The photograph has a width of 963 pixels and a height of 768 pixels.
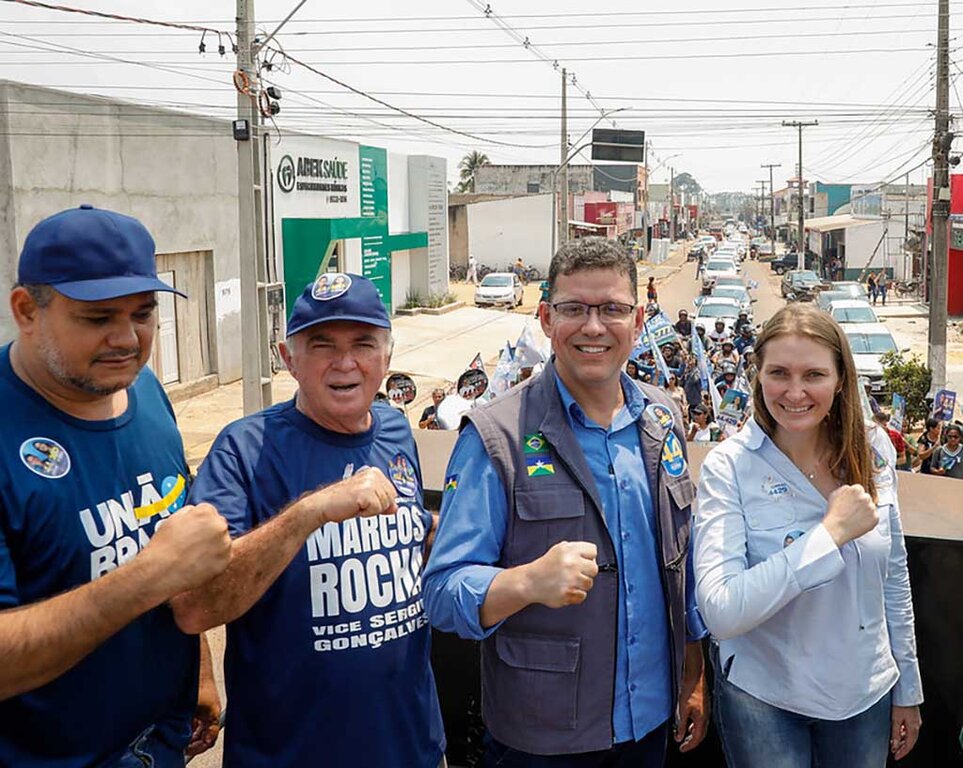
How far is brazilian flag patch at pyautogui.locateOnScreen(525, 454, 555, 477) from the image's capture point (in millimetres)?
2197

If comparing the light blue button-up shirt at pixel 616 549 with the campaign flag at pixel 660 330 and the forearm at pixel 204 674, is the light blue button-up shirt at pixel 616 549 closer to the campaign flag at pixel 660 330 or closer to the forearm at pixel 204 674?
the forearm at pixel 204 674

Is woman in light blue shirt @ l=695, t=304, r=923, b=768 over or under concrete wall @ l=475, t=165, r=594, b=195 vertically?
under

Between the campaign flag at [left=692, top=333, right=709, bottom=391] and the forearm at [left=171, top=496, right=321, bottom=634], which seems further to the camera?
the campaign flag at [left=692, top=333, right=709, bottom=391]

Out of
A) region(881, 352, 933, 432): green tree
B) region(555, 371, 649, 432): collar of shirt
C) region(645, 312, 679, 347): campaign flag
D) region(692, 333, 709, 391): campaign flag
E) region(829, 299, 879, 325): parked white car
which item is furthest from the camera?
region(829, 299, 879, 325): parked white car

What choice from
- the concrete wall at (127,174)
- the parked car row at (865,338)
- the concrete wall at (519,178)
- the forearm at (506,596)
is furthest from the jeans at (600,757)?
the concrete wall at (519,178)

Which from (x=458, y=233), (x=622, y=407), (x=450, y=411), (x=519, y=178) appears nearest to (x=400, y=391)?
(x=450, y=411)

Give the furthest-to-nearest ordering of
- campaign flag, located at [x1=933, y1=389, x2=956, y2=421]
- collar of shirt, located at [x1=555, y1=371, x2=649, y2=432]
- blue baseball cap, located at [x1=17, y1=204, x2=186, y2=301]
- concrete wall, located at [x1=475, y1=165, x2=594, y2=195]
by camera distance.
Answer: concrete wall, located at [x1=475, y1=165, x2=594, y2=195] → campaign flag, located at [x1=933, y1=389, x2=956, y2=421] → collar of shirt, located at [x1=555, y1=371, x2=649, y2=432] → blue baseball cap, located at [x1=17, y1=204, x2=186, y2=301]

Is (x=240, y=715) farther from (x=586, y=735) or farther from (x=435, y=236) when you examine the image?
(x=435, y=236)

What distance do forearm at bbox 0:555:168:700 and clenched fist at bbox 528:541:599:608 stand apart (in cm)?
71

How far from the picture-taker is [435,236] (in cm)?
3284

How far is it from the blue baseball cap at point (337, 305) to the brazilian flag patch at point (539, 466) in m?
0.52

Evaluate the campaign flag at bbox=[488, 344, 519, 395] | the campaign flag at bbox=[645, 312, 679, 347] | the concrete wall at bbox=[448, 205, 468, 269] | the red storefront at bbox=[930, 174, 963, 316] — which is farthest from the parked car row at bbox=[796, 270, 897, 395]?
the concrete wall at bbox=[448, 205, 468, 269]

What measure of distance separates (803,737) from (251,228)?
11156 millimetres

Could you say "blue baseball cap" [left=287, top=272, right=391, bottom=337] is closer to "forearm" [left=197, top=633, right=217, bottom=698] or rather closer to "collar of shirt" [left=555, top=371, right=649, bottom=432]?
"collar of shirt" [left=555, top=371, right=649, bottom=432]
